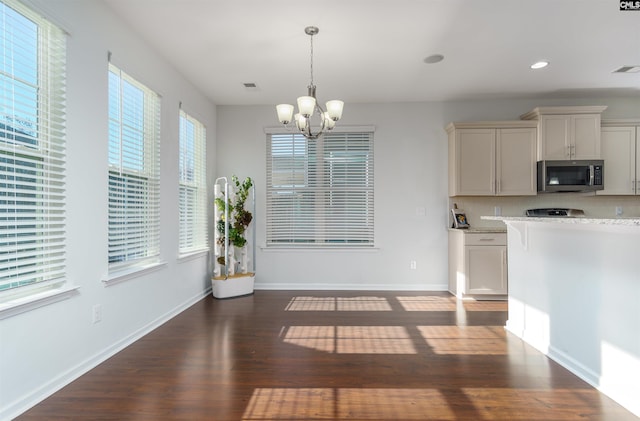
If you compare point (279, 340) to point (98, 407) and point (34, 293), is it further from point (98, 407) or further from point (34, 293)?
point (34, 293)

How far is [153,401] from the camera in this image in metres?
2.04

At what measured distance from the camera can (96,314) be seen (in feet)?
8.25

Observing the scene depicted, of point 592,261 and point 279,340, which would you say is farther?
point 279,340

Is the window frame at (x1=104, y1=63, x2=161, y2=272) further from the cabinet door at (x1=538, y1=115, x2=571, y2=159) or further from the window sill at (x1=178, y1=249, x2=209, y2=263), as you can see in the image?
the cabinet door at (x1=538, y1=115, x2=571, y2=159)

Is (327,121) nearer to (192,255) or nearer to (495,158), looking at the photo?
(192,255)

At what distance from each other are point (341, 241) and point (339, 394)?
3009 millimetres

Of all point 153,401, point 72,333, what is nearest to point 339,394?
point 153,401

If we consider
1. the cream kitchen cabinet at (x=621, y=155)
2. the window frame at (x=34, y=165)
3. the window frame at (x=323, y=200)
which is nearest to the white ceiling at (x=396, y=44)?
the cream kitchen cabinet at (x=621, y=155)

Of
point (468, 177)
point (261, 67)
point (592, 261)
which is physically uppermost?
point (261, 67)

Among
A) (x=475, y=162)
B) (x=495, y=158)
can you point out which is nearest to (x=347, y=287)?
(x=475, y=162)

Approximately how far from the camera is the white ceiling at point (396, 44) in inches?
106

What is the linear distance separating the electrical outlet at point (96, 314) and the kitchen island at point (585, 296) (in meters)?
3.45

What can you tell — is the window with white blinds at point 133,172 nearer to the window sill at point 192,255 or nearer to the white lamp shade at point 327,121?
the window sill at point 192,255

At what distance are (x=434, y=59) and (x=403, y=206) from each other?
6.90 ft
